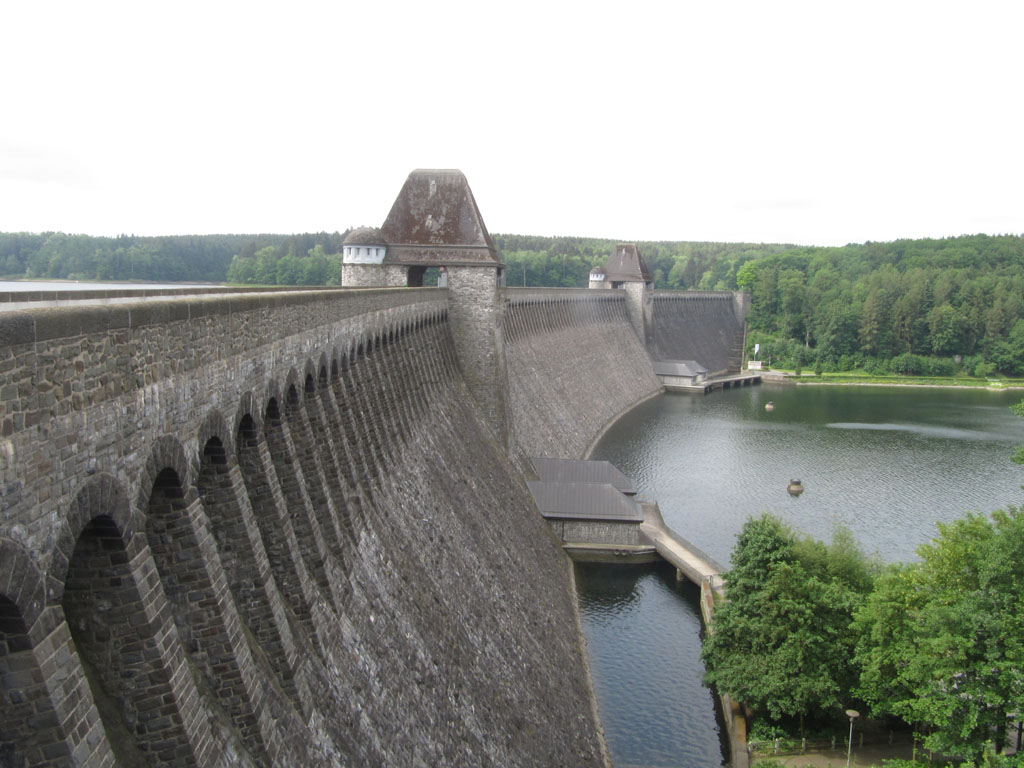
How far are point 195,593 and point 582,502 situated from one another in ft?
84.1

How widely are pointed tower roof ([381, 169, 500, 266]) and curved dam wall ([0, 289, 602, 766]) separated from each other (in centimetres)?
882

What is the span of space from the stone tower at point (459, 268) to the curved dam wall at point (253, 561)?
28.5 feet

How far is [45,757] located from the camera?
5.79 meters

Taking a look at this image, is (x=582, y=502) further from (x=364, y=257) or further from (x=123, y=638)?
(x=123, y=638)

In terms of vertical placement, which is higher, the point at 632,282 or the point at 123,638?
the point at 632,282

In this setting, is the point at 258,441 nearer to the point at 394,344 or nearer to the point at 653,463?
the point at 394,344

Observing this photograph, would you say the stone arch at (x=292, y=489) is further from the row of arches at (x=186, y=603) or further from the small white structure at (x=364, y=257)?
the small white structure at (x=364, y=257)

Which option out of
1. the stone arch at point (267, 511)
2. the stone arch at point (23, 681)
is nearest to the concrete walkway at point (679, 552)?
the stone arch at point (267, 511)

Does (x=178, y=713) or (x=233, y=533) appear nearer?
(x=178, y=713)

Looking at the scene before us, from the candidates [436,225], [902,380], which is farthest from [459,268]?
[902,380]

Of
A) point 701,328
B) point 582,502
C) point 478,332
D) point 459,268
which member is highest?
point 459,268

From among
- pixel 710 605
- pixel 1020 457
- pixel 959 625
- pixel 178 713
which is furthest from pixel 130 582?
pixel 710 605

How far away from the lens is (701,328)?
10231cm

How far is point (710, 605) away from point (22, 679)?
85.1ft
